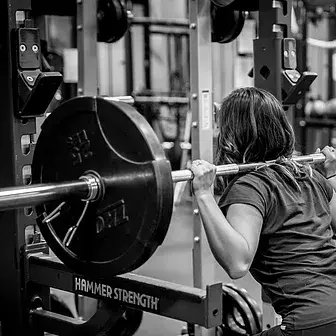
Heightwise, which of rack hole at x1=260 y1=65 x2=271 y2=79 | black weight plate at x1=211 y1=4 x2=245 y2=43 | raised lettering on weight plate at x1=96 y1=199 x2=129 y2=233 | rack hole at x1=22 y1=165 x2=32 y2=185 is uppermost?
black weight plate at x1=211 y1=4 x2=245 y2=43

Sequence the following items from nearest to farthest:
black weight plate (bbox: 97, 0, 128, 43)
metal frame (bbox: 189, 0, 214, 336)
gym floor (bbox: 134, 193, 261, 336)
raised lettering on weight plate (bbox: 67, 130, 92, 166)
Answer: raised lettering on weight plate (bbox: 67, 130, 92, 166), metal frame (bbox: 189, 0, 214, 336), black weight plate (bbox: 97, 0, 128, 43), gym floor (bbox: 134, 193, 261, 336)

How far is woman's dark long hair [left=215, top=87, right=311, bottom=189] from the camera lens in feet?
7.47

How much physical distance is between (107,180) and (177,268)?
367 cm

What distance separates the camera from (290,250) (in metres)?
2.20

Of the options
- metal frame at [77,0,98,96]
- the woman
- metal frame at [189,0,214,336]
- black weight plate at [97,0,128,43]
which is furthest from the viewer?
black weight plate at [97,0,128,43]

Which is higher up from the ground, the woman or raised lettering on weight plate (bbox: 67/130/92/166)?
raised lettering on weight plate (bbox: 67/130/92/166)

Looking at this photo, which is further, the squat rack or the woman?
the woman

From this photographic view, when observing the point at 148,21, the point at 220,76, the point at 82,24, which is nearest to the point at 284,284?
the point at 82,24

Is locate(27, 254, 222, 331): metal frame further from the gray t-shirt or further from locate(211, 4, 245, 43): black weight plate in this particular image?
locate(211, 4, 245, 43): black weight plate

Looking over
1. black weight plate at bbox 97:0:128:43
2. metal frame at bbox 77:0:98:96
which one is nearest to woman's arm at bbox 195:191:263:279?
metal frame at bbox 77:0:98:96

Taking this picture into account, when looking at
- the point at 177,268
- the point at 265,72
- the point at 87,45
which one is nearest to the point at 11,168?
the point at 87,45

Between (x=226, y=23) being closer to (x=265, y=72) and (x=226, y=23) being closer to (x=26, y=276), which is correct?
(x=265, y=72)

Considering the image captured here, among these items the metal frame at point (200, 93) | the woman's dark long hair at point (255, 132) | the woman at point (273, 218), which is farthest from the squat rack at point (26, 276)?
the metal frame at point (200, 93)

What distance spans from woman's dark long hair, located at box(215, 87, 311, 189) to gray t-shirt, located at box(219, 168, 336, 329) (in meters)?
0.08
